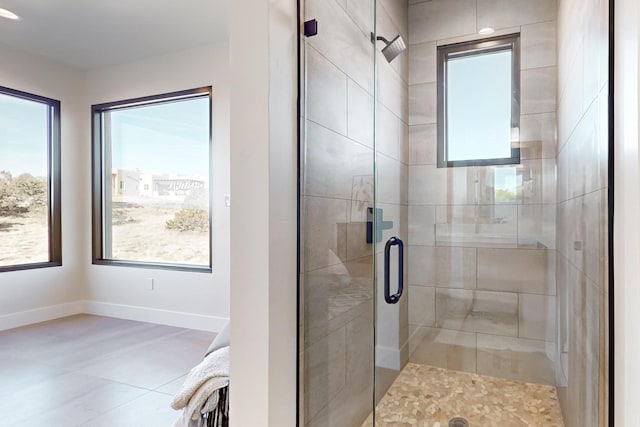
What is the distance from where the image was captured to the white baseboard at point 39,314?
390 cm

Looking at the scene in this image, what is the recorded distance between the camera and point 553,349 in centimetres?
240

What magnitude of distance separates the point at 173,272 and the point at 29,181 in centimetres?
176

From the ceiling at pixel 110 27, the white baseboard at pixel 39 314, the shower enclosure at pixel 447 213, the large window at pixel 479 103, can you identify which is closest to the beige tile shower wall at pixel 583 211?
the shower enclosure at pixel 447 213

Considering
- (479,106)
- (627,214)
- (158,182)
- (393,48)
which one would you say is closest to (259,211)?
(627,214)

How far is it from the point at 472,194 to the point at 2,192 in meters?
4.30

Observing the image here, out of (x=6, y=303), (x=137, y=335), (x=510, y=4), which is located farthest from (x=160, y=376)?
(x=510, y=4)

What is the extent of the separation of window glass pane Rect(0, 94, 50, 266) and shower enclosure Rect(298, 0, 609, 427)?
12.5ft

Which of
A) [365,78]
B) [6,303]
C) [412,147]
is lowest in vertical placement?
[6,303]

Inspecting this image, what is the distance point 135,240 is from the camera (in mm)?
4445

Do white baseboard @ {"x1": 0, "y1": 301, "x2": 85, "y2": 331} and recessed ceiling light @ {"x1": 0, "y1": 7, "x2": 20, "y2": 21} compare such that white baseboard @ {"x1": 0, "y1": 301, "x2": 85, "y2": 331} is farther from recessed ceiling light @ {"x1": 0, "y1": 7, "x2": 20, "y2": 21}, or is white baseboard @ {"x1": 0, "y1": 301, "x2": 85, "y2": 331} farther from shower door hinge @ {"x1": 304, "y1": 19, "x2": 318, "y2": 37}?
shower door hinge @ {"x1": 304, "y1": 19, "x2": 318, "y2": 37}

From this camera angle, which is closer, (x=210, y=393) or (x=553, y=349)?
(x=210, y=393)

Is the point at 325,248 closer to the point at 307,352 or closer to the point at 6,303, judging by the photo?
the point at 307,352

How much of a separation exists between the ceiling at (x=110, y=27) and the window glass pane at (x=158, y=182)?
579mm

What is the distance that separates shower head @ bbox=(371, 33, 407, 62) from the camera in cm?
227
